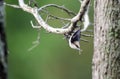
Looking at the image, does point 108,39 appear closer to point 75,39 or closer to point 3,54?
point 75,39

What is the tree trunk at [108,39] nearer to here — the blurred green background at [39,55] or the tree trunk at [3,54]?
the tree trunk at [3,54]

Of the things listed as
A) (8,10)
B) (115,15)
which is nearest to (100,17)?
(115,15)

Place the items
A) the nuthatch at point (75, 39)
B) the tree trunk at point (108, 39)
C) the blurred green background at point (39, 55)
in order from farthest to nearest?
the blurred green background at point (39, 55) < the nuthatch at point (75, 39) < the tree trunk at point (108, 39)

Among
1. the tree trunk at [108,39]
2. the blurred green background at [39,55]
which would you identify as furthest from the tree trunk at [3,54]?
the blurred green background at [39,55]

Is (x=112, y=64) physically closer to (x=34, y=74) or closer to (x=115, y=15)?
(x=115, y=15)

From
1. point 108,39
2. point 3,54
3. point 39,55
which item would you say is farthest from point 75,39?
point 39,55

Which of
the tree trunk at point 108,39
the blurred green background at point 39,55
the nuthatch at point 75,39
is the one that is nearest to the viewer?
the tree trunk at point 108,39
